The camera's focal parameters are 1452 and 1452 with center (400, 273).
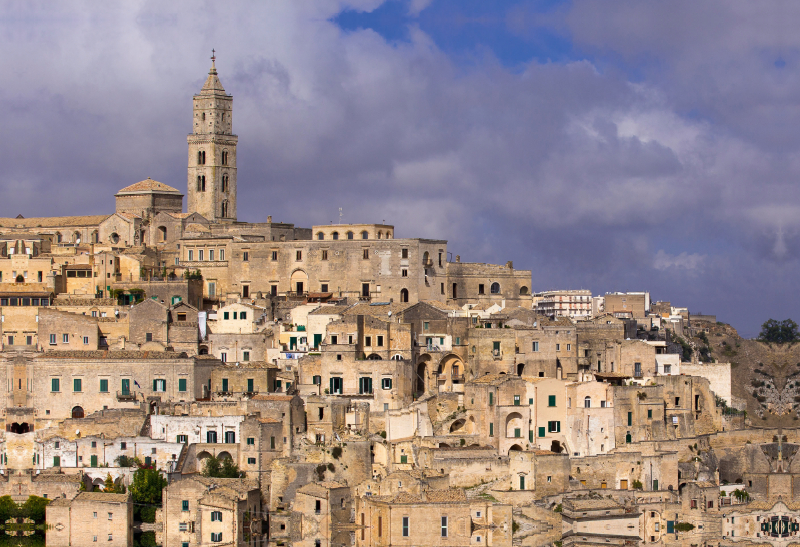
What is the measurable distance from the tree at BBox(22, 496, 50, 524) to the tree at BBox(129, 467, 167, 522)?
3.11 metres

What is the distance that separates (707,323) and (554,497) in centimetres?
4730

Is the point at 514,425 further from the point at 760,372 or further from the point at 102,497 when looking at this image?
the point at 760,372

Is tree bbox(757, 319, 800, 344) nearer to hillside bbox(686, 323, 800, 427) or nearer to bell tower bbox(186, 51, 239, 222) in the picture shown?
hillside bbox(686, 323, 800, 427)

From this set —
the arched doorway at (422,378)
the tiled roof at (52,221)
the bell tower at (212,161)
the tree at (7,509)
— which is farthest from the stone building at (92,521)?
the bell tower at (212,161)

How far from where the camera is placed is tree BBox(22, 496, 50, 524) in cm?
5081

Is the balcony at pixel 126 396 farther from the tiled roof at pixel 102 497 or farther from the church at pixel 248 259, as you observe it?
the church at pixel 248 259

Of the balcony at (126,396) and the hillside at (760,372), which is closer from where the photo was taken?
the balcony at (126,396)

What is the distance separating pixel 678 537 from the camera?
53250 mm

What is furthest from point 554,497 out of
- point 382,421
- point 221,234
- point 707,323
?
point 707,323

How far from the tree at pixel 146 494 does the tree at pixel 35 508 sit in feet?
10.2

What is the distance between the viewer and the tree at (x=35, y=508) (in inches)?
2000

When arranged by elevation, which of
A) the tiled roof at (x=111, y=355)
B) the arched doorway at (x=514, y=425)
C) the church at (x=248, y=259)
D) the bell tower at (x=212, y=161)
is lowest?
the arched doorway at (x=514, y=425)

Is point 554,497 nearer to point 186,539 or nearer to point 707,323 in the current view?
point 186,539

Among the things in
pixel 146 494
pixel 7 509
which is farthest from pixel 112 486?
pixel 7 509
